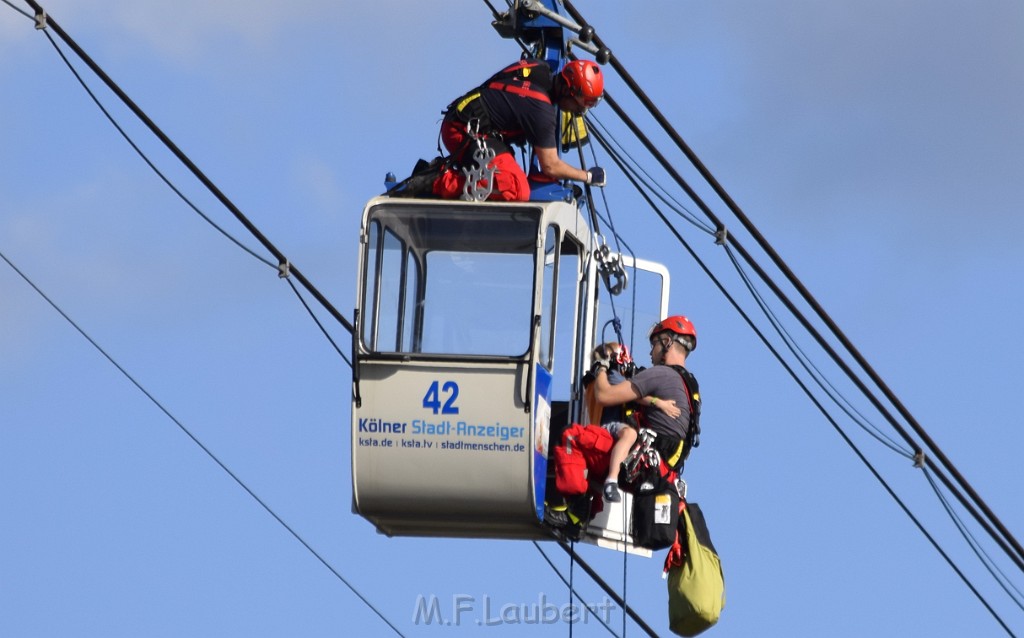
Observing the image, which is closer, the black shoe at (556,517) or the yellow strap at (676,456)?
the black shoe at (556,517)

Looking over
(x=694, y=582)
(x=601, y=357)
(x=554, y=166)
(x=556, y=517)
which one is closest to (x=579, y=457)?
(x=556, y=517)

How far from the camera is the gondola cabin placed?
16.2m

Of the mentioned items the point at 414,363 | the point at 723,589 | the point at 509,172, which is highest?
the point at 509,172

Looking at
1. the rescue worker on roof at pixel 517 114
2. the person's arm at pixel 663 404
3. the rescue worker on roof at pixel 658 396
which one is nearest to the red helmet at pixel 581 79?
the rescue worker on roof at pixel 517 114

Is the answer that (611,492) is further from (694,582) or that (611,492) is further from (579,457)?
(694,582)

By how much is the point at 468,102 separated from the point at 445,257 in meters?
1.09

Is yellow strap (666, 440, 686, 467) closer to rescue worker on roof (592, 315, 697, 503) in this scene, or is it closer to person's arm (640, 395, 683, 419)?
rescue worker on roof (592, 315, 697, 503)

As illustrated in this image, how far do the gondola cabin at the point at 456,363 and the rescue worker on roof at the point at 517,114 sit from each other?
1.58 feet

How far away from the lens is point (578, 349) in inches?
674

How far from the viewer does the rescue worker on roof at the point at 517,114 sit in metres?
17.0

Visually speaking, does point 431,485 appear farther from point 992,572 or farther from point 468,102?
point 992,572

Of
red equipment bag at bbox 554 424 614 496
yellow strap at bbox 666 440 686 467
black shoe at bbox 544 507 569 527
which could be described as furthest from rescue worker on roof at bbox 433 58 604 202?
black shoe at bbox 544 507 569 527

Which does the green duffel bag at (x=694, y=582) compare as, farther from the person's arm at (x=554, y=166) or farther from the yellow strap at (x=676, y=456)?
the person's arm at (x=554, y=166)

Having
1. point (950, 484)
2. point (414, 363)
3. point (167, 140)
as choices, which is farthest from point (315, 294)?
Answer: point (950, 484)
